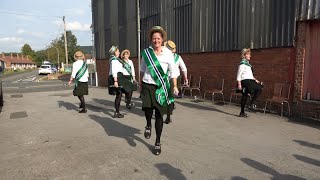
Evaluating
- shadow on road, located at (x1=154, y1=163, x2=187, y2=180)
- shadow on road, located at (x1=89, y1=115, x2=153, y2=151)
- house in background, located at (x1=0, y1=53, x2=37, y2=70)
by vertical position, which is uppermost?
house in background, located at (x1=0, y1=53, x2=37, y2=70)

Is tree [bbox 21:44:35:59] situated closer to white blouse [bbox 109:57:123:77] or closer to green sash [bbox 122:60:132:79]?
green sash [bbox 122:60:132:79]

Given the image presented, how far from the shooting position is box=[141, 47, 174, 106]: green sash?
488cm

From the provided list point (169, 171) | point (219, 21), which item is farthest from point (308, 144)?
point (219, 21)

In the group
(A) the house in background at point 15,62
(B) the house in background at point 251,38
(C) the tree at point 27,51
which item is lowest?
(B) the house in background at point 251,38

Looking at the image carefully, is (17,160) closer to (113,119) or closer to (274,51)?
(113,119)

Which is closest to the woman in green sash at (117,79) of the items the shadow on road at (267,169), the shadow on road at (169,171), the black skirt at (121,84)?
the black skirt at (121,84)

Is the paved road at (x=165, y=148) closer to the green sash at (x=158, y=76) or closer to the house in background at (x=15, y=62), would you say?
the green sash at (x=158, y=76)

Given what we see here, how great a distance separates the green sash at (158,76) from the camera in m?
4.88

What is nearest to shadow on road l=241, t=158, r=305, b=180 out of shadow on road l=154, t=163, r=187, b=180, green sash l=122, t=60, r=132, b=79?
shadow on road l=154, t=163, r=187, b=180

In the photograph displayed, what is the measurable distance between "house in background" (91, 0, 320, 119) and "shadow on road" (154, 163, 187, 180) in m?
4.76

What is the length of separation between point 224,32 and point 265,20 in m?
1.79

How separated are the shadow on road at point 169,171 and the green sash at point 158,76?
99cm

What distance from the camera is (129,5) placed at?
16734 millimetres

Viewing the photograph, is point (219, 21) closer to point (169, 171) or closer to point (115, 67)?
point (115, 67)
